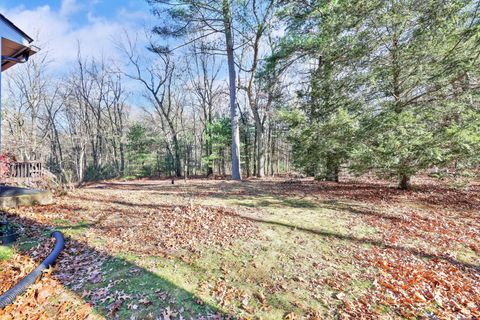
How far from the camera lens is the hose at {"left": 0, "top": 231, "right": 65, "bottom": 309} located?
2.34m

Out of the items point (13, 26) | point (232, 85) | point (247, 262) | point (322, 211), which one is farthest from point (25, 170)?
point (322, 211)

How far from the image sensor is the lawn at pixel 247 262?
2625 mm

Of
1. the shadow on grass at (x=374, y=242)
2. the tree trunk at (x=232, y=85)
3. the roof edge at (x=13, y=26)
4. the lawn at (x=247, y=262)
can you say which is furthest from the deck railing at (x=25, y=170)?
the shadow on grass at (x=374, y=242)

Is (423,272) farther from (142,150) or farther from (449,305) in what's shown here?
(142,150)

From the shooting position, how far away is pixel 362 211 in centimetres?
607

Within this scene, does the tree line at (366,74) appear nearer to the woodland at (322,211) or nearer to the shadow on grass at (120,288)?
the woodland at (322,211)

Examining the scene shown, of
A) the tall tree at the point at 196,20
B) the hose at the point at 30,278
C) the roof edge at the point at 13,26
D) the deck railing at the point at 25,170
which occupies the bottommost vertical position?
the hose at the point at 30,278

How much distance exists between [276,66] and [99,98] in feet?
74.7

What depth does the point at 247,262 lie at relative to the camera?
3564 millimetres

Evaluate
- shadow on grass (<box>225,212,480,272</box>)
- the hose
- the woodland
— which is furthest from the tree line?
the hose

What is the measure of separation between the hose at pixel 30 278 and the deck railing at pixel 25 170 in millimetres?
6535

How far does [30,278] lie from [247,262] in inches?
109

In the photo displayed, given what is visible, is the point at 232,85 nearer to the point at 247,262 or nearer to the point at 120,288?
the point at 247,262

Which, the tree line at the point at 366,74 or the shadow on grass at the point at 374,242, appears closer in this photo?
the shadow on grass at the point at 374,242
